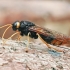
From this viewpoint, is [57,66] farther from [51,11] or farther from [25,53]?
[51,11]

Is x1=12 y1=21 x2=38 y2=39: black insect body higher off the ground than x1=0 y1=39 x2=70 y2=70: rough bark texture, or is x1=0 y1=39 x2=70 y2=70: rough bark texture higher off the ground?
x1=12 y1=21 x2=38 y2=39: black insect body

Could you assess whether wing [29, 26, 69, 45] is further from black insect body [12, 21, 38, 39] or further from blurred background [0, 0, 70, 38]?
blurred background [0, 0, 70, 38]

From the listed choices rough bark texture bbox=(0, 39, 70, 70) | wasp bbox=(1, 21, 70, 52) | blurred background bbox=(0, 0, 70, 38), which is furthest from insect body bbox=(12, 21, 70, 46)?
blurred background bbox=(0, 0, 70, 38)

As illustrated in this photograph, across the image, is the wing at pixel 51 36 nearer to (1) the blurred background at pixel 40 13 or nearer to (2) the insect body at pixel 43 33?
(2) the insect body at pixel 43 33

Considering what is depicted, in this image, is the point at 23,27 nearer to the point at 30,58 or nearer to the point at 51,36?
the point at 51,36

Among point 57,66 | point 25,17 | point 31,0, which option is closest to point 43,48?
point 57,66

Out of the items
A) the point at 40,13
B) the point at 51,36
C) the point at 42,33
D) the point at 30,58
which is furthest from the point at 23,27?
the point at 40,13

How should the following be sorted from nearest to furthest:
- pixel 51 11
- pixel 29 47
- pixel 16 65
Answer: pixel 16 65, pixel 29 47, pixel 51 11
